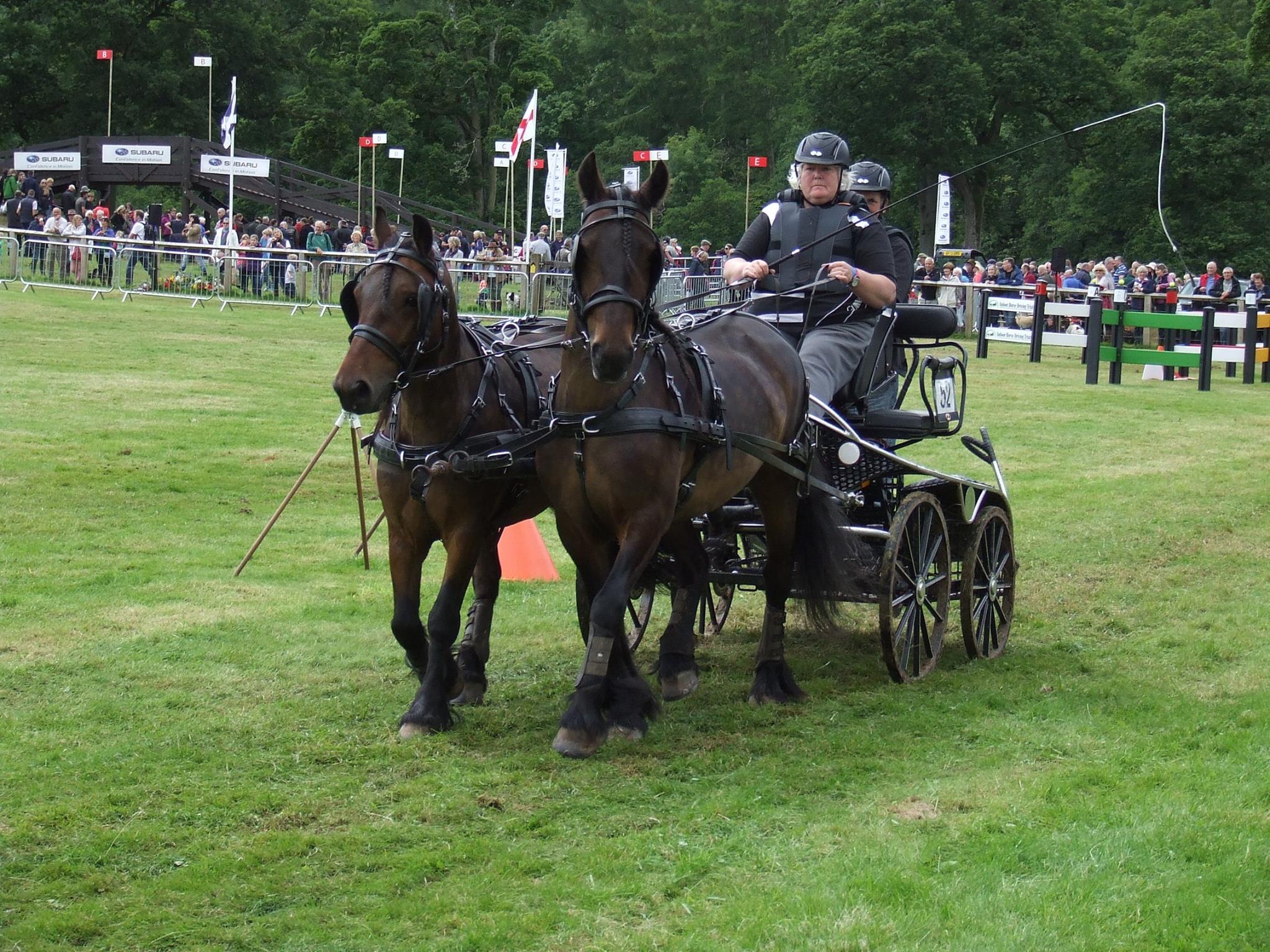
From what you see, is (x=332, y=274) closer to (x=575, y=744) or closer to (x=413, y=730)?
(x=413, y=730)

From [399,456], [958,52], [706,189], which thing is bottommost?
[399,456]

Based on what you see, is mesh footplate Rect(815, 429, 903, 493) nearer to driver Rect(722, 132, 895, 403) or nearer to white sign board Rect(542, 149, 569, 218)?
driver Rect(722, 132, 895, 403)

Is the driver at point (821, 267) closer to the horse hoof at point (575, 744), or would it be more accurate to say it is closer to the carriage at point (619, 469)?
the carriage at point (619, 469)

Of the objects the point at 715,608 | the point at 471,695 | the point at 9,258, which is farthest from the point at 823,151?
the point at 9,258

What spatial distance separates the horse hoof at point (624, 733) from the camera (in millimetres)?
6305

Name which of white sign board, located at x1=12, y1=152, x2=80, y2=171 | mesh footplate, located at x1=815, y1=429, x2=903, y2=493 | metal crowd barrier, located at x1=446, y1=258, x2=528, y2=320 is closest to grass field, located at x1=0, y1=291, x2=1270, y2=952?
mesh footplate, located at x1=815, y1=429, x2=903, y2=493

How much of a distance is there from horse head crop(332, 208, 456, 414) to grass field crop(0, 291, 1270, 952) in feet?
4.80

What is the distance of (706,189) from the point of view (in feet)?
192

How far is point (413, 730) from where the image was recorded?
623 centimetres

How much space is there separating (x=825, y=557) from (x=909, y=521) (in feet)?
1.49

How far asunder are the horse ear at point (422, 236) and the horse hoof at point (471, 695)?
6.60 feet

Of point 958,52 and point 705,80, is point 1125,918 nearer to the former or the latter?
point 958,52

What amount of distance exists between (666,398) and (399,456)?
1108 mm

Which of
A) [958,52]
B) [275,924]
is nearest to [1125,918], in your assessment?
[275,924]
